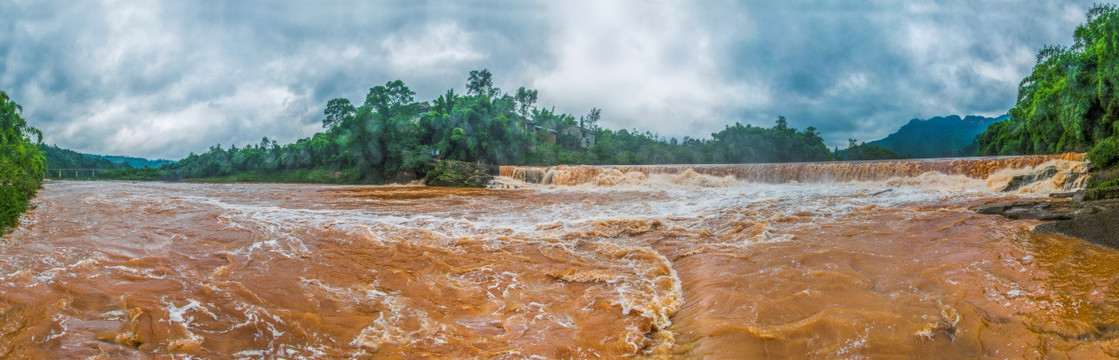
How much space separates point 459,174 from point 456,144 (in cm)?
958

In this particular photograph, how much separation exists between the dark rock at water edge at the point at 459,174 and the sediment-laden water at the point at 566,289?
55.1 feet

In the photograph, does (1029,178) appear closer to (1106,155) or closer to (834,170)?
(1106,155)

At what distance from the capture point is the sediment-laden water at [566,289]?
2.90 m

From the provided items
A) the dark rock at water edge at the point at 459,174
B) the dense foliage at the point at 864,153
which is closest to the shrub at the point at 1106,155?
the dark rock at water edge at the point at 459,174

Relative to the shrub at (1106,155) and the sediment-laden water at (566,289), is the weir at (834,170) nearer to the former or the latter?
the shrub at (1106,155)

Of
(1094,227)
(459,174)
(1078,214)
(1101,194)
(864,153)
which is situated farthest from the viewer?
(864,153)

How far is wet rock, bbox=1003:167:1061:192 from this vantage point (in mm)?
11562

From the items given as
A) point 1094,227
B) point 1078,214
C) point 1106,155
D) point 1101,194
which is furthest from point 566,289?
point 1106,155

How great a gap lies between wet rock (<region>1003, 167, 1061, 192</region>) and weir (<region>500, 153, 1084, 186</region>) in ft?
1.50

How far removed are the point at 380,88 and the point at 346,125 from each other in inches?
166

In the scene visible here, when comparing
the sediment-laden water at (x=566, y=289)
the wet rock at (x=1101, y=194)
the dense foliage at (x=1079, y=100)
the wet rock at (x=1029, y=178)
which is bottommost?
the sediment-laden water at (x=566, y=289)

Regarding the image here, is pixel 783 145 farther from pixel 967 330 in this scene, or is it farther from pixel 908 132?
pixel 908 132

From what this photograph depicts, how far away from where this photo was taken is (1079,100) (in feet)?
54.8

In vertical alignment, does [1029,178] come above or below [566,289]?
above
